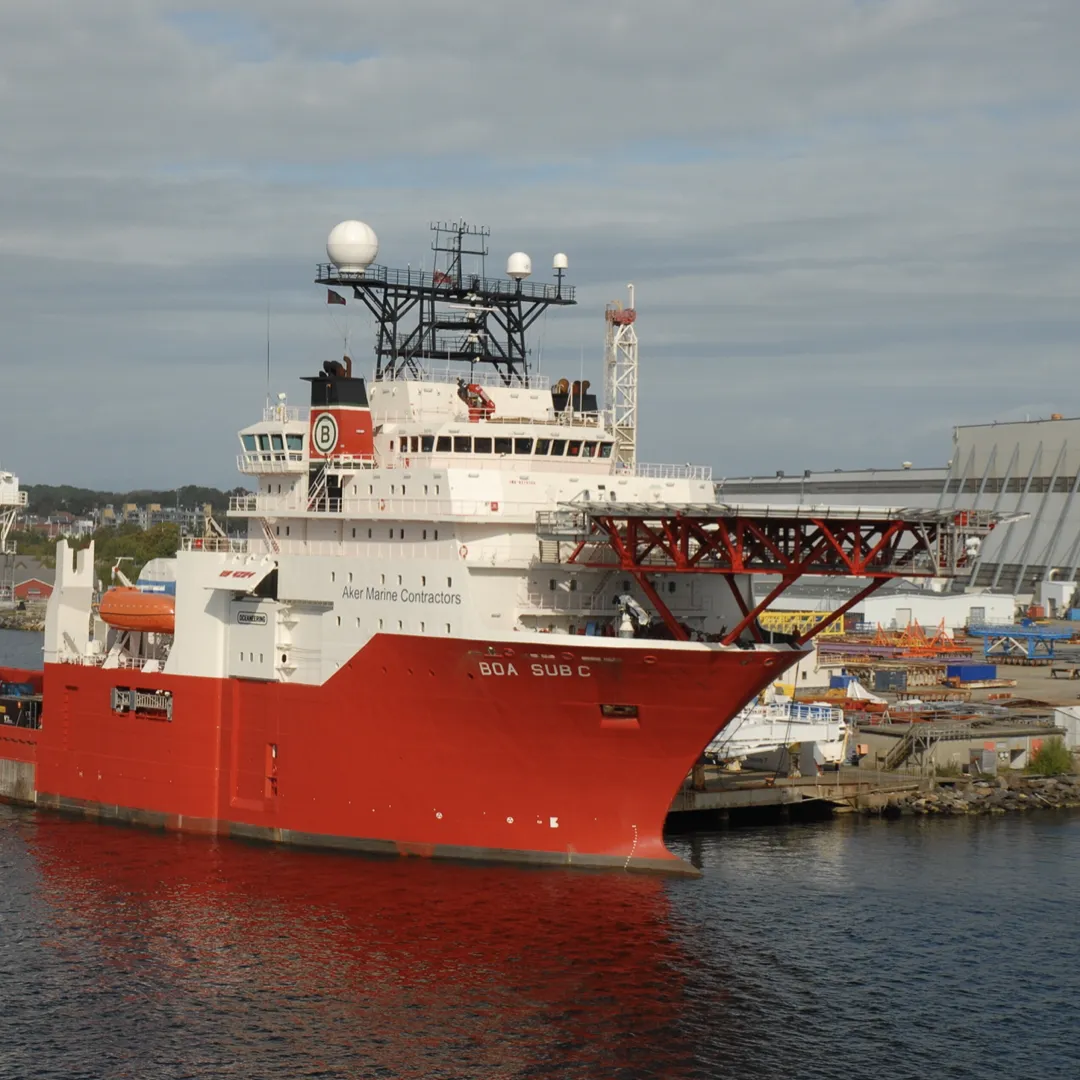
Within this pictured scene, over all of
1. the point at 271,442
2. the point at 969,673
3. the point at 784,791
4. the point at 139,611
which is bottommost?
the point at 784,791

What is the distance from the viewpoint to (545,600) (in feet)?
109

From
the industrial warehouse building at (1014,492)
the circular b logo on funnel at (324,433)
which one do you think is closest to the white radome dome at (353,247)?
the circular b logo on funnel at (324,433)

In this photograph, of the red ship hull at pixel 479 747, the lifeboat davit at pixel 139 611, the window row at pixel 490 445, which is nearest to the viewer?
the red ship hull at pixel 479 747

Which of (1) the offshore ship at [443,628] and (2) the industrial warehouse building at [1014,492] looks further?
(2) the industrial warehouse building at [1014,492]

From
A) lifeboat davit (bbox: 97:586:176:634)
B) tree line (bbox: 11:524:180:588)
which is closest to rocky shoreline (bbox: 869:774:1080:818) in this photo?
lifeboat davit (bbox: 97:586:176:634)

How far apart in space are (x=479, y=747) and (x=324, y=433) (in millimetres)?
8571

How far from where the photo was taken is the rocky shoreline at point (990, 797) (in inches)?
1679

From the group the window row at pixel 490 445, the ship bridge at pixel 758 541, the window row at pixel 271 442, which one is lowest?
the ship bridge at pixel 758 541

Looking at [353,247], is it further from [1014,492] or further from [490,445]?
[1014,492]

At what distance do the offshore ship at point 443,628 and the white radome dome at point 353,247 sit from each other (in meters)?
0.07

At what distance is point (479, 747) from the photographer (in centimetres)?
3247

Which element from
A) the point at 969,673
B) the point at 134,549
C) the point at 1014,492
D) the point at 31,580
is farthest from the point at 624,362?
the point at 31,580

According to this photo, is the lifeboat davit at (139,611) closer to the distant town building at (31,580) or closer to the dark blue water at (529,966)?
the dark blue water at (529,966)

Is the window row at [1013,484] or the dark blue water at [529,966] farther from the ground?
the window row at [1013,484]
